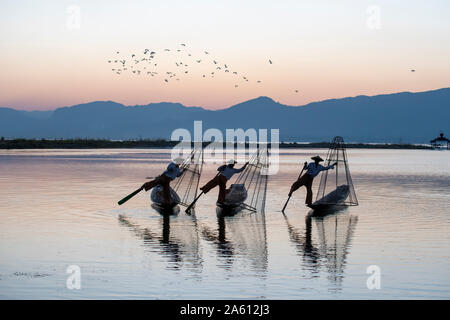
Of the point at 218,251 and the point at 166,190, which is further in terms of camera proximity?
the point at 166,190

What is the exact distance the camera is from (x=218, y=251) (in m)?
16.5

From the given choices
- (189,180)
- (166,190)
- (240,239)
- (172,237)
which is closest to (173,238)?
(172,237)

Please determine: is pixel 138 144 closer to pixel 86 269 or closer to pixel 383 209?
pixel 383 209

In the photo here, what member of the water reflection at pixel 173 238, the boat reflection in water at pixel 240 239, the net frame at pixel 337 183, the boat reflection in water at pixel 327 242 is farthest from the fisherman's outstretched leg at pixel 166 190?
the net frame at pixel 337 183

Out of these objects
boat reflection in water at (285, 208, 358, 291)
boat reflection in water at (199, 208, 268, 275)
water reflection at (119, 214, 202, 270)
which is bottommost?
boat reflection in water at (285, 208, 358, 291)

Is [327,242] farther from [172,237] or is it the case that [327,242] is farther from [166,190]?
[166,190]

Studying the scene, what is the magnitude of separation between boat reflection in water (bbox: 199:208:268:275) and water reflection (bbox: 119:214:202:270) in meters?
0.48

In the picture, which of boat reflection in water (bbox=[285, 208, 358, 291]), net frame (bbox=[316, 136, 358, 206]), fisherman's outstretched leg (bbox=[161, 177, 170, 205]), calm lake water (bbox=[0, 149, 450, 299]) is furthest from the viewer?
net frame (bbox=[316, 136, 358, 206])

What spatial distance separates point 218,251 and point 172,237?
2428 mm

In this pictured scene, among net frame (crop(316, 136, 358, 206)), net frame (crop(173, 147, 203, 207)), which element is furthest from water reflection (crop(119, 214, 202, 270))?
net frame (crop(316, 136, 358, 206))

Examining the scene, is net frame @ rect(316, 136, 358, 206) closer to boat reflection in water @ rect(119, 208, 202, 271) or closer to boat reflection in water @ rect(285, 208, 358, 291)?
boat reflection in water @ rect(285, 208, 358, 291)

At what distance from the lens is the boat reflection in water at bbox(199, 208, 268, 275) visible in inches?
596

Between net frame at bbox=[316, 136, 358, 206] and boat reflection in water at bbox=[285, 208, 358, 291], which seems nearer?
boat reflection in water at bbox=[285, 208, 358, 291]

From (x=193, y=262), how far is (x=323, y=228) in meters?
6.94
